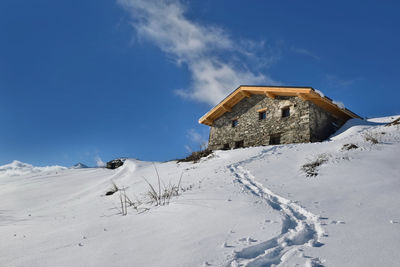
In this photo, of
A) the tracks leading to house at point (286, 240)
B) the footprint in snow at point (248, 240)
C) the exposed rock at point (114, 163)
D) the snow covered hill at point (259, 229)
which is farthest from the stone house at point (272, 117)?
the footprint in snow at point (248, 240)

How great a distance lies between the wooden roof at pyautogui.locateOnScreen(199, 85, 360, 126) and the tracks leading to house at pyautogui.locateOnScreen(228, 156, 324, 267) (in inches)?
434

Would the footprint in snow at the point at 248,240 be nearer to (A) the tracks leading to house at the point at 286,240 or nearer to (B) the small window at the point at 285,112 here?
(A) the tracks leading to house at the point at 286,240

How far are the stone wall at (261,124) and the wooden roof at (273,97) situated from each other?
0.31 m

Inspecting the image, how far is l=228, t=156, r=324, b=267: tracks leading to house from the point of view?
209 cm

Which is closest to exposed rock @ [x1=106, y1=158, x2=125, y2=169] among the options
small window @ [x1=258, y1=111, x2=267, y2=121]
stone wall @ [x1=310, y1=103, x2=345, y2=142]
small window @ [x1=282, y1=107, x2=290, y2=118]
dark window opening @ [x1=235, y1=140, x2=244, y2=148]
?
dark window opening @ [x1=235, y1=140, x2=244, y2=148]

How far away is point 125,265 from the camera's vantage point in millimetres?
2098

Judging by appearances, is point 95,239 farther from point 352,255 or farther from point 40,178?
point 40,178

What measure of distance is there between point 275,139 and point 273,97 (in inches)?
106

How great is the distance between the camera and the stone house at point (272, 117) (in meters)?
13.8

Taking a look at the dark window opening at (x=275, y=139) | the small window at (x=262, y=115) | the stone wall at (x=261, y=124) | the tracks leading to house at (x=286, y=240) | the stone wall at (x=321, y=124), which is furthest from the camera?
the small window at (x=262, y=115)

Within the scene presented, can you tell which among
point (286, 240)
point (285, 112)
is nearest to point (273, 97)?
point (285, 112)

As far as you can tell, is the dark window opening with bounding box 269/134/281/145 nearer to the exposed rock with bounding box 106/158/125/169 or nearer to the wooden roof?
the wooden roof

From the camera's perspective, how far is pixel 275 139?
585 inches

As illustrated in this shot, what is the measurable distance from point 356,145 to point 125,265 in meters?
7.67
